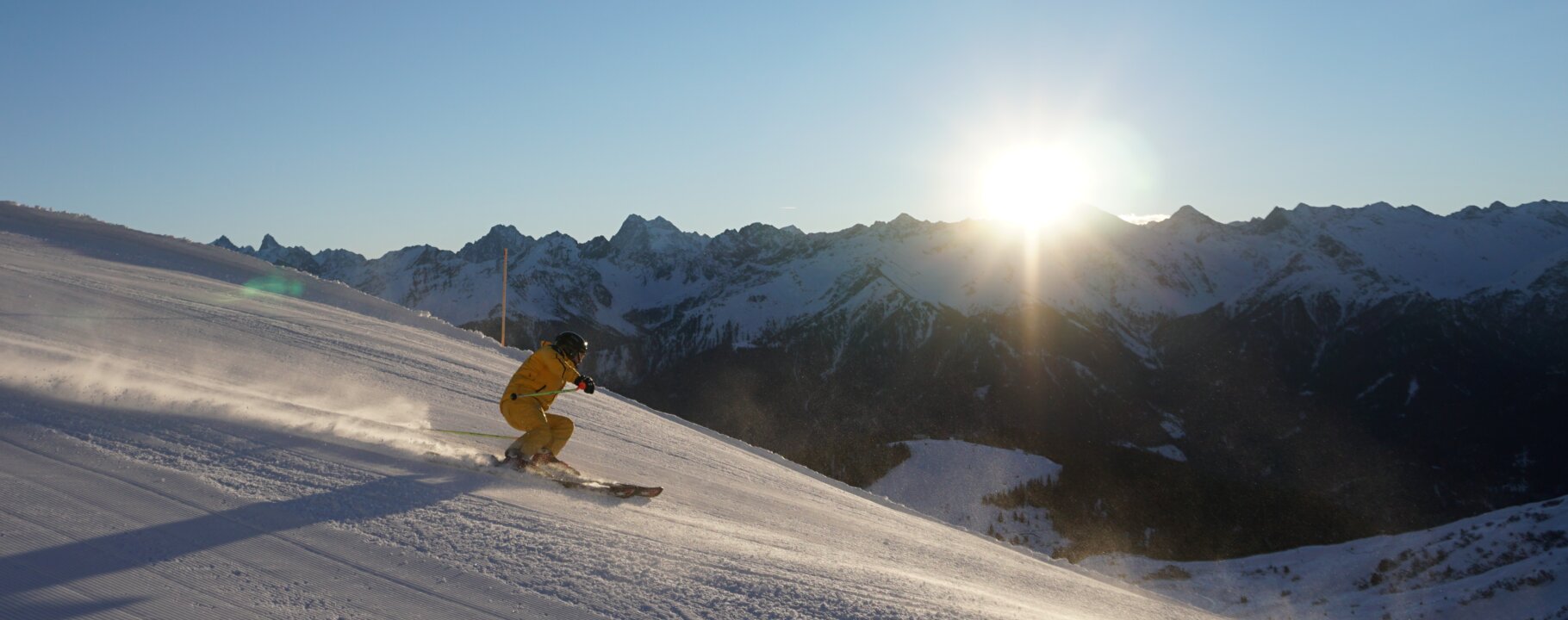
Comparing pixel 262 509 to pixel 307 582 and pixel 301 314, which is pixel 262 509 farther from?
pixel 301 314

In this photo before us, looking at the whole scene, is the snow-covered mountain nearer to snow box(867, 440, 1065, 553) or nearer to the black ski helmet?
snow box(867, 440, 1065, 553)

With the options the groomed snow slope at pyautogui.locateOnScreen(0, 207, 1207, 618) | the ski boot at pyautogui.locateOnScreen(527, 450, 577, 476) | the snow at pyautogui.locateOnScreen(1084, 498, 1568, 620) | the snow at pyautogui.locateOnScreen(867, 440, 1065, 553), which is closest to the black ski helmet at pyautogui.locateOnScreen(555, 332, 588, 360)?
the ski boot at pyautogui.locateOnScreen(527, 450, 577, 476)

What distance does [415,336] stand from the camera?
62.4ft

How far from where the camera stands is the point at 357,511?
6887mm

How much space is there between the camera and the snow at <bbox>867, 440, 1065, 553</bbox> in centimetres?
4271

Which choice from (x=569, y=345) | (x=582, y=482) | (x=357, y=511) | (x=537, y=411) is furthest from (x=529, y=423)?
(x=357, y=511)

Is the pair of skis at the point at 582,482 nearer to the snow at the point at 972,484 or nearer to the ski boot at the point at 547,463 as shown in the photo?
the ski boot at the point at 547,463

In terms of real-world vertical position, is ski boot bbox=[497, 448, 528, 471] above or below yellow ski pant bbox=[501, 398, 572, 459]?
below

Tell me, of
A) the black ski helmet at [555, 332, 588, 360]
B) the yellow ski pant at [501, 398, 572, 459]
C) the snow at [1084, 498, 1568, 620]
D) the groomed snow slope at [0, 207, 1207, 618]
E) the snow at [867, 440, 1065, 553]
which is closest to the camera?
the groomed snow slope at [0, 207, 1207, 618]

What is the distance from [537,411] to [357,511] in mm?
2571

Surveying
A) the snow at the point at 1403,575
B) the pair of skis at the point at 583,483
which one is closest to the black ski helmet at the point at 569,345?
the pair of skis at the point at 583,483

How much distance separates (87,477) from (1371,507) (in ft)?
564

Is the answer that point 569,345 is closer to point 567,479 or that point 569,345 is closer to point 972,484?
point 567,479

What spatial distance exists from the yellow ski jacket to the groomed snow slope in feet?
2.96
